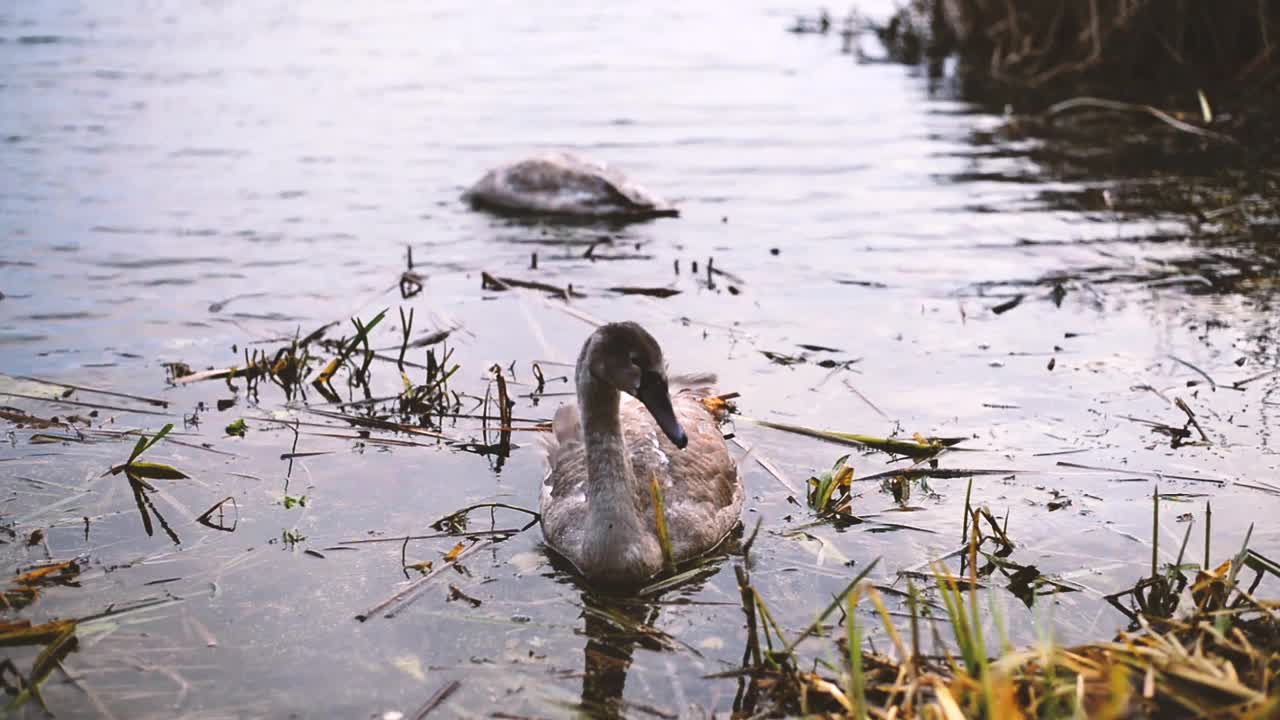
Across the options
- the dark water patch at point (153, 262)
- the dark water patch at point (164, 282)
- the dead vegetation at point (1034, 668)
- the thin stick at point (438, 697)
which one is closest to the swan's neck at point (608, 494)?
the dead vegetation at point (1034, 668)

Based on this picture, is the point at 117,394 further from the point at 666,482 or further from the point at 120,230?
Result: the point at 120,230

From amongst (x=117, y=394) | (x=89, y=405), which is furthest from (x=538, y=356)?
(x=89, y=405)

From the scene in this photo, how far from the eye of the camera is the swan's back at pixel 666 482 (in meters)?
5.97

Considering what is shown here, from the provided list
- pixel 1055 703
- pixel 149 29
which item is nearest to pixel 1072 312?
pixel 1055 703

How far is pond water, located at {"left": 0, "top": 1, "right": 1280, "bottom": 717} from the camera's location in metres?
5.25

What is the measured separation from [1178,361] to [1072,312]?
4.24 ft

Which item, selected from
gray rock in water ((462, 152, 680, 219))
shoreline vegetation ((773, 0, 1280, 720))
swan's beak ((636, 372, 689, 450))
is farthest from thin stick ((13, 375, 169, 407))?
gray rock in water ((462, 152, 680, 219))

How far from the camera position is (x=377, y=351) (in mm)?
8586

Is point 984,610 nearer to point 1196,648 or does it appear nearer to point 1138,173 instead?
point 1196,648

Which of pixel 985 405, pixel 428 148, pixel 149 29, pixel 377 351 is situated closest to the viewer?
pixel 985 405

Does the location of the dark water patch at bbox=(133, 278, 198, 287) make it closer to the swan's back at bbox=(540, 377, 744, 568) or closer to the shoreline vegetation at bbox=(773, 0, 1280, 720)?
the swan's back at bbox=(540, 377, 744, 568)

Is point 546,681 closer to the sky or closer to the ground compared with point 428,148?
closer to the ground

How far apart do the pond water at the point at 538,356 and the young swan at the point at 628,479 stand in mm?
177

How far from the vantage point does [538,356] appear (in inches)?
339
